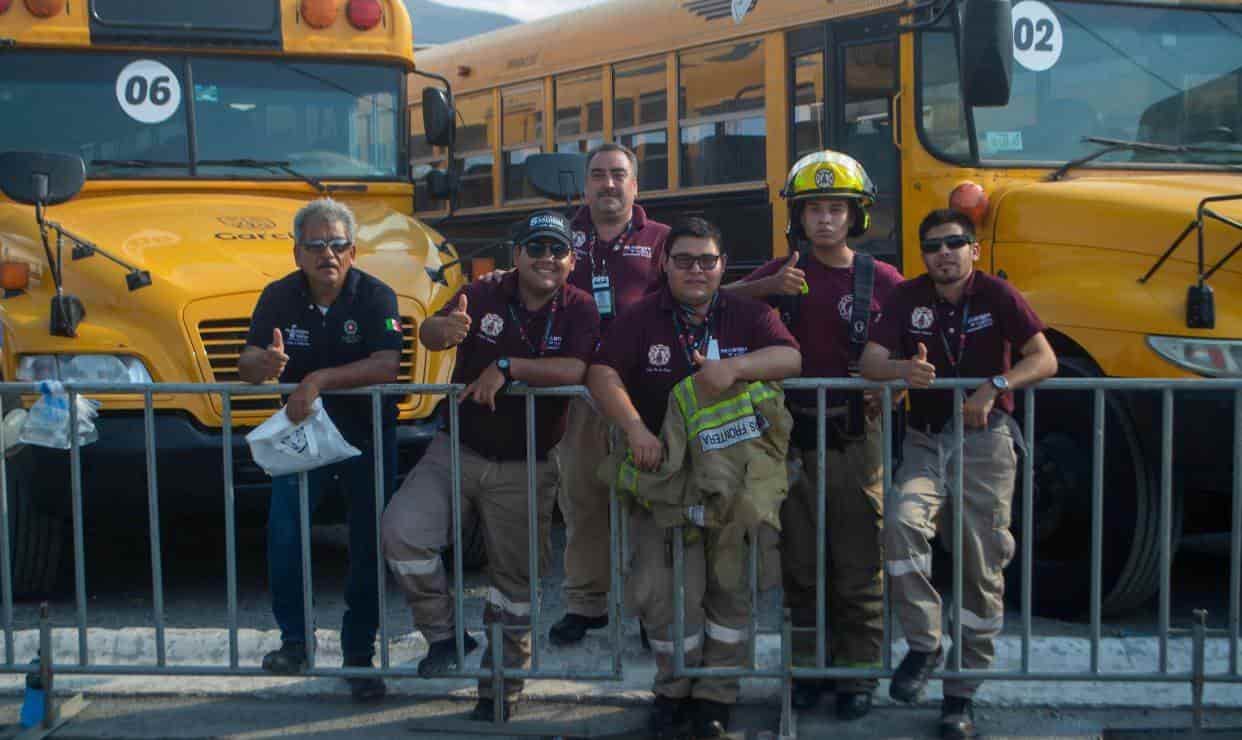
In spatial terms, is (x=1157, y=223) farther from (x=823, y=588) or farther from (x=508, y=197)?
(x=508, y=197)

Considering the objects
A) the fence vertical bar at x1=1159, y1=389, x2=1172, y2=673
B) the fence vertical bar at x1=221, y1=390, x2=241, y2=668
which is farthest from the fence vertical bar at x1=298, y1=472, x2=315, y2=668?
the fence vertical bar at x1=1159, y1=389, x2=1172, y2=673

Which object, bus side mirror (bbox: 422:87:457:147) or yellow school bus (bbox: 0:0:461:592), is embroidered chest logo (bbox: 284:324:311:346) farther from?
bus side mirror (bbox: 422:87:457:147)

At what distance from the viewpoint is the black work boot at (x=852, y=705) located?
452 cm

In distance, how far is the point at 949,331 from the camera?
14.9 ft

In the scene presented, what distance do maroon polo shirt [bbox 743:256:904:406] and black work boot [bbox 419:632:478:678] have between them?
1.34 meters

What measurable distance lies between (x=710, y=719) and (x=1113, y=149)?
3247 millimetres

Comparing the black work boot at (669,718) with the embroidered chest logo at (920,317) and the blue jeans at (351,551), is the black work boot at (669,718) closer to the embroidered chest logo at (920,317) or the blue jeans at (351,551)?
the blue jeans at (351,551)

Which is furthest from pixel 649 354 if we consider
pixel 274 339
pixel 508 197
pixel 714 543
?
pixel 508 197

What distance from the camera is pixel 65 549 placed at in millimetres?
6414

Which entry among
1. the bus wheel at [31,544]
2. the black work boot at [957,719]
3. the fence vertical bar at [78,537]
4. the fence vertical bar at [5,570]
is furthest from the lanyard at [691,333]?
the bus wheel at [31,544]

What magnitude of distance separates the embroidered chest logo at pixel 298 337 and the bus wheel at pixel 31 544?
1.56m

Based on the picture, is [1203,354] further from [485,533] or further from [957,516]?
[485,533]

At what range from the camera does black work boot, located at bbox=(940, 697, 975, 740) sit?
434cm

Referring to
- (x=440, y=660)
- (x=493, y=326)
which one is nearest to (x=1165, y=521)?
(x=493, y=326)
